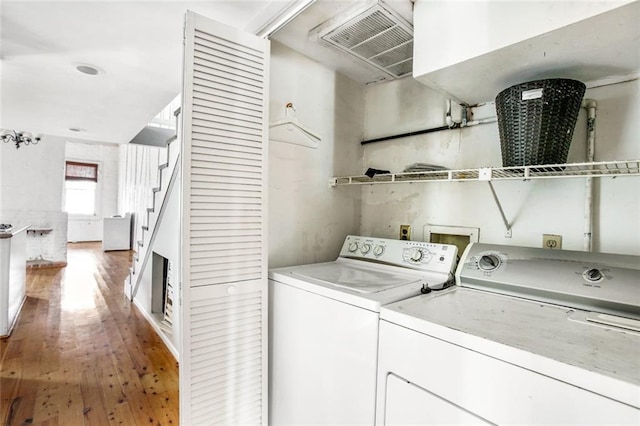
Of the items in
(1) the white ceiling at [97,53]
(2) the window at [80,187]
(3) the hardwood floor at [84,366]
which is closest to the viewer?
(1) the white ceiling at [97,53]

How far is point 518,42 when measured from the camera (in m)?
1.11

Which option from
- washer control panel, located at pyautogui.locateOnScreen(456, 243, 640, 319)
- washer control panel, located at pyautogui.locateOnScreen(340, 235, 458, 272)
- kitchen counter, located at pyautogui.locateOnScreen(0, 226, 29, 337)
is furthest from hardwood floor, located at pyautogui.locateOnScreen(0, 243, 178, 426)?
washer control panel, located at pyautogui.locateOnScreen(456, 243, 640, 319)

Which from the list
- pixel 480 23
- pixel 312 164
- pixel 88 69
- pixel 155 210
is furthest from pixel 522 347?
pixel 155 210

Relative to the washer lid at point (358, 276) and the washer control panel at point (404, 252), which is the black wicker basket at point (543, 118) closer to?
the washer control panel at point (404, 252)

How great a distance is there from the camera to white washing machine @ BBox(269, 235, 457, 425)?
116cm

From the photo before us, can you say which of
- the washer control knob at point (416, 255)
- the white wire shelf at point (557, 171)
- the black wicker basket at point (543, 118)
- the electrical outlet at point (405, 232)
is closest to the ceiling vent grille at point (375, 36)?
the black wicker basket at point (543, 118)

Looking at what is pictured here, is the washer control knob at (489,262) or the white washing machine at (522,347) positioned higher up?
the washer control knob at (489,262)

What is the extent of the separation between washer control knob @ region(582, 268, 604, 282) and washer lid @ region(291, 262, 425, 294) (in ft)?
1.94

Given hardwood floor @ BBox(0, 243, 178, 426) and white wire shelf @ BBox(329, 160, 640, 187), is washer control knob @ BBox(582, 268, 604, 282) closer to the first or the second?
white wire shelf @ BBox(329, 160, 640, 187)

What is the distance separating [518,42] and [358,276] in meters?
1.13

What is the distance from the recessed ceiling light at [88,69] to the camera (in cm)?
259

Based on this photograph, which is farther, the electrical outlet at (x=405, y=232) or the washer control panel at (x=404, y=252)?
the electrical outlet at (x=405, y=232)

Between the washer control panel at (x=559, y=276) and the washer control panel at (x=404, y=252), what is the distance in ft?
0.28

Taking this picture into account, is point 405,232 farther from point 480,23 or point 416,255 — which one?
point 480,23
